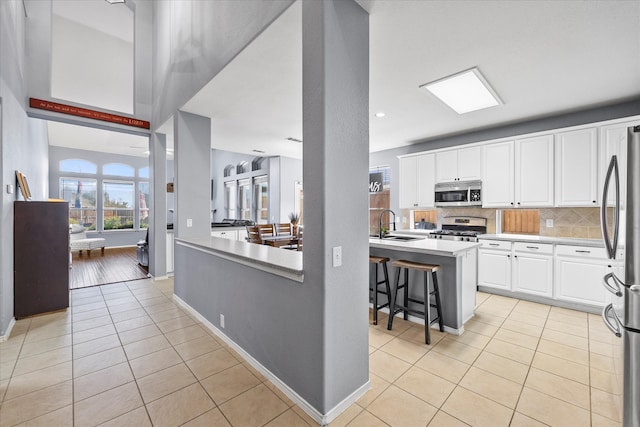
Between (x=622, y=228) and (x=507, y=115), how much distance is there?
10.2ft

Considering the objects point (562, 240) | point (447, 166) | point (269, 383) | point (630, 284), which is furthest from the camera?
point (447, 166)

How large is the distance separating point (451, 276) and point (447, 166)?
2723mm

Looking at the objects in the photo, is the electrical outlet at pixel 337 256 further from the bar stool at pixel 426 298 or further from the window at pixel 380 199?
the window at pixel 380 199

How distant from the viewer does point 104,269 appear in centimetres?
596

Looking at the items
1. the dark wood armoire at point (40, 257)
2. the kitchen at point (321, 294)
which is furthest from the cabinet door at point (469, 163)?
the dark wood armoire at point (40, 257)

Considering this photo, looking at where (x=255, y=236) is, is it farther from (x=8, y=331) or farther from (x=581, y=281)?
(x=581, y=281)

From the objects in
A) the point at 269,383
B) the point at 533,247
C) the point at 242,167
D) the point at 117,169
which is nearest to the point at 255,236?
the point at 269,383

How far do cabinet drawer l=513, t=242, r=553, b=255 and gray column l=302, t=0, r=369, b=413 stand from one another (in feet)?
10.5

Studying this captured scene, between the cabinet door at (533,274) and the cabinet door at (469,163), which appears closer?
the cabinet door at (533,274)

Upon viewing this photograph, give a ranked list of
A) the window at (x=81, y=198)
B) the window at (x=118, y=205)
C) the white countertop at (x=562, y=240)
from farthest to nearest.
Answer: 1. the window at (x=118, y=205)
2. the window at (x=81, y=198)
3. the white countertop at (x=562, y=240)

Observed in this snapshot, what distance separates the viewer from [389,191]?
628cm

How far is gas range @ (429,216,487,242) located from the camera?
4562 millimetres

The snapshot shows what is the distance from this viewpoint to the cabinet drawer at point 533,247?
3717mm

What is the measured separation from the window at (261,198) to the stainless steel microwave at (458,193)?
189 inches
